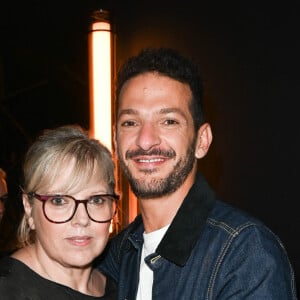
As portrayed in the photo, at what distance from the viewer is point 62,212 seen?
1651 millimetres

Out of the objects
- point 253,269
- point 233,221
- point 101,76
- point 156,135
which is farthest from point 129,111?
point 101,76

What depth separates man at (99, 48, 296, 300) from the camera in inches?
55.9

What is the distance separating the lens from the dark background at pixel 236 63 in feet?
8.20

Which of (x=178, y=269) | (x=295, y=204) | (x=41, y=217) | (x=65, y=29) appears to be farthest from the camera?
(x=65, y=29)

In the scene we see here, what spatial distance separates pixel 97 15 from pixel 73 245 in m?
1.83

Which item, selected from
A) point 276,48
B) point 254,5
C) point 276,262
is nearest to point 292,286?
point 276,262

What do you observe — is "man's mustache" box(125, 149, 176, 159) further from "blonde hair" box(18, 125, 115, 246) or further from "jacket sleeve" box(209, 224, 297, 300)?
"jacket sleeve" box(209, 224, 297, 300)

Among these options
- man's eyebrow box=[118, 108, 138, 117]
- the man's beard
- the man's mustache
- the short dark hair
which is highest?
the short dark hair

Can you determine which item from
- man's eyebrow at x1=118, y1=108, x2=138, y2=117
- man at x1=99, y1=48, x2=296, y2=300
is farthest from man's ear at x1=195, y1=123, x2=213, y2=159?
man's eyebrow at x1=118, y1=108, x2=138, y2=117

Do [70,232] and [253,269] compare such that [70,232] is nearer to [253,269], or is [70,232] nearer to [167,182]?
[167,182]

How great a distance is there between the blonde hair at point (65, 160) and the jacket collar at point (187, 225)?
271mm

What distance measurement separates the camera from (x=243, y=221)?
4.81 feet

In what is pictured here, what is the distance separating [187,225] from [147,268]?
222 mm

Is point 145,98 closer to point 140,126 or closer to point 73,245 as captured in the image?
point 140,126
